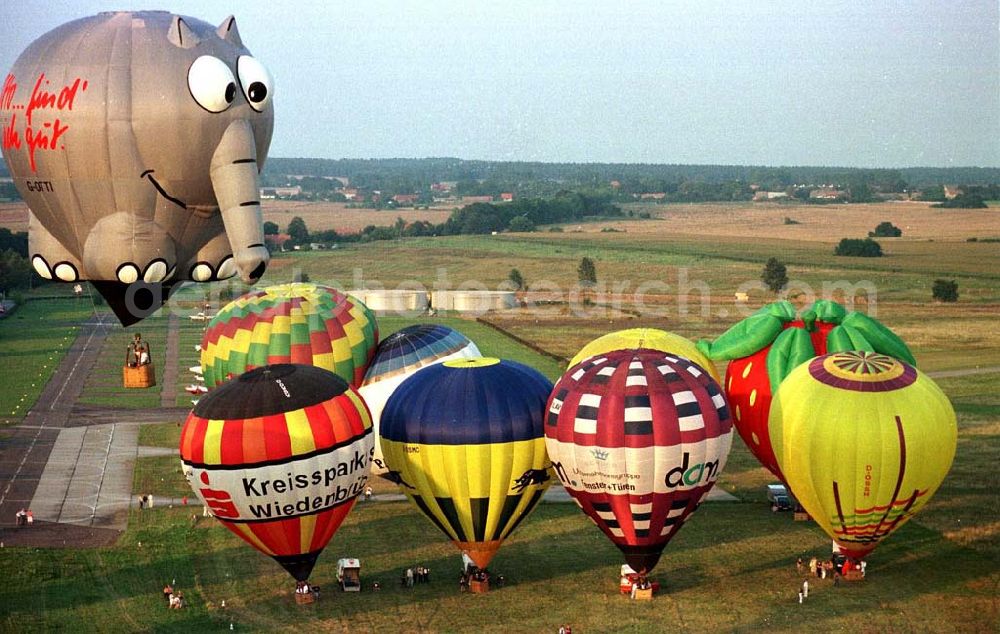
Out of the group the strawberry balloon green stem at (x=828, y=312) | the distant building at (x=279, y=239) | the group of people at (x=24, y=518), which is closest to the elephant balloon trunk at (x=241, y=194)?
the group of people at (x=24, y=518)

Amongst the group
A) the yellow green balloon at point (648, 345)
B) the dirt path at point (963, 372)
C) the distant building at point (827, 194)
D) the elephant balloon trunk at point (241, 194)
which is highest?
the elephant balloon trunk at point (241, 194)

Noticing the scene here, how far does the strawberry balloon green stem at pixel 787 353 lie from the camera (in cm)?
2614

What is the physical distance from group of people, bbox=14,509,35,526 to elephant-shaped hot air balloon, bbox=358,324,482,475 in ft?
22.2

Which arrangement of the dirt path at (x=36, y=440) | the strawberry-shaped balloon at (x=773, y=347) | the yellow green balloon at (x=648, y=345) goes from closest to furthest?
1. the strawberry-shaped balloon at (x=773, y=347)
2. the yellow green balloon at (x=648, y=345)
3. the dirt path at (x=36, y=440)

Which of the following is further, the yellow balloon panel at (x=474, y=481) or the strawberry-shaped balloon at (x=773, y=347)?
the strawberry-shaped balloon at (x=773, y=347)

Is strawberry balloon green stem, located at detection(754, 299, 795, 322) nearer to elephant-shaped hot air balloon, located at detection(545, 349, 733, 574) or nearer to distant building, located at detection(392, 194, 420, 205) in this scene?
elephant-shaped hot air balloon, located at detection(545, 349, 733, 574)

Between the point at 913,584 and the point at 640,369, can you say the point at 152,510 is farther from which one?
the point at 913,584

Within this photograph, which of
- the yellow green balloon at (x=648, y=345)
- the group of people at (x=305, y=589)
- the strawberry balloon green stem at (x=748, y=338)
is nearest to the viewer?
the group of people at (x=305, y=589)

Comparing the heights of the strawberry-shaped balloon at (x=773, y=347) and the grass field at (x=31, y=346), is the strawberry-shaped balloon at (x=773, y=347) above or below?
above

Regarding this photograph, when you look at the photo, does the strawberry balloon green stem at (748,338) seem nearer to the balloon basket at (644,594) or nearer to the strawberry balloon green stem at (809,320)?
the strawberry balloon green stem at (809,320)

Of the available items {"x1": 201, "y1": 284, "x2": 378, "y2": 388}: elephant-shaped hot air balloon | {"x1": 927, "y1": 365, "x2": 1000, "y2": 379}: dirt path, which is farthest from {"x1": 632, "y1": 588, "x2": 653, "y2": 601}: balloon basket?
{"x1": 927, "y1": 365, "x2": 1000, "y2": 379}: dirt path

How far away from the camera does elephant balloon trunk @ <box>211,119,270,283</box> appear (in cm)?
1420

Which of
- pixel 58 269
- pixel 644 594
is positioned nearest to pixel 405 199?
pixel 644 594

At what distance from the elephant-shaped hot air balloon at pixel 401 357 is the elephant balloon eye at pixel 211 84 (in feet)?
43.6
